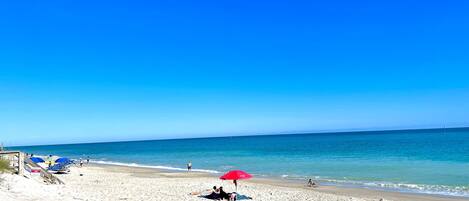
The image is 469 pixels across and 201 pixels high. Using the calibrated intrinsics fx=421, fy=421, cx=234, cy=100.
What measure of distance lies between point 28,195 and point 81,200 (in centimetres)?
152

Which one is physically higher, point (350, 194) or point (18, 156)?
point (18, 156)

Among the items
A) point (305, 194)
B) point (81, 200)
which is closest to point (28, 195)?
point (81, 200)

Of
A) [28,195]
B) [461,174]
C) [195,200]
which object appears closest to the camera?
[28,195]

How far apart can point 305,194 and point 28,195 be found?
12.9 metres

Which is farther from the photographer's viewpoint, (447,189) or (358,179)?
(358,179)

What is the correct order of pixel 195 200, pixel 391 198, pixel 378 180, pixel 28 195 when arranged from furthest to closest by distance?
pixel 378 180
pixel 391 198
pixel 195 200
pixel 28 195

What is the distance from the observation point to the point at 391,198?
19953 mm

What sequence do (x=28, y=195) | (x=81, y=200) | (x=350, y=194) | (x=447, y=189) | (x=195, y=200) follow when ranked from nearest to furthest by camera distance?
(x=28, y=195) → (x=81, y=200) → (x=195, y=200) → (x=350, y=194) → (x=447, y=189)

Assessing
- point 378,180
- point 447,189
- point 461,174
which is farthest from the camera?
point 461,174

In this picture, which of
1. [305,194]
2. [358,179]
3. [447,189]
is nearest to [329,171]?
[358,179]

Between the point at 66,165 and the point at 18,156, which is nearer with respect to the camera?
the point at 18,156

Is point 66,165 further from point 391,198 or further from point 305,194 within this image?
point 391,198

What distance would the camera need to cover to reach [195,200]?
56.0 feet

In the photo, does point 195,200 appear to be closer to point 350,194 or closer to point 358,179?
point 350,194
